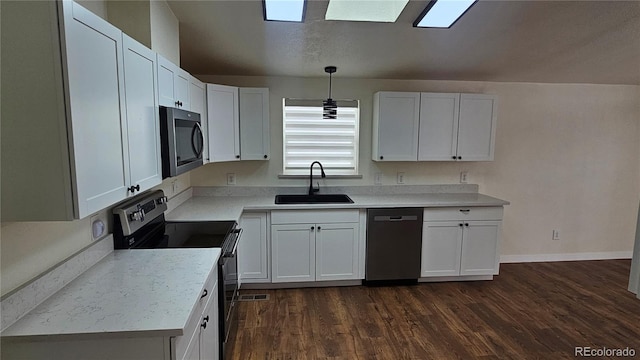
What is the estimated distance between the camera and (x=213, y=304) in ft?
6.07

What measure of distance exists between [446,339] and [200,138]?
239 cm

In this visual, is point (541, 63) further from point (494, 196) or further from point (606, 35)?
point (494, 196)

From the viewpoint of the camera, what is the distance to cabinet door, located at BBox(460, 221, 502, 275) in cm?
350

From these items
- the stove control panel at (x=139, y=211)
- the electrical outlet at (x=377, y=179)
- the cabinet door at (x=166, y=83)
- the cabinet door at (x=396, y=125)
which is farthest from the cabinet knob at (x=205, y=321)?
the electrical outlet at (x=377, y=179)

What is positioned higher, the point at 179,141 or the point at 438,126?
the point at 438,126

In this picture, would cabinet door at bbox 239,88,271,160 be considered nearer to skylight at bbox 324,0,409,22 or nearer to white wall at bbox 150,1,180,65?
white wall at bbox 150,1,180,65

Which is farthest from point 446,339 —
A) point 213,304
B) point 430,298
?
point 213,304

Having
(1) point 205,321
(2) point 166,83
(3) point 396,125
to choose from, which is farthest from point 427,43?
(1) point 205,321

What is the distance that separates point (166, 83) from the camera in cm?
199

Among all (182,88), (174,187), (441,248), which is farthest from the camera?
(441,248)

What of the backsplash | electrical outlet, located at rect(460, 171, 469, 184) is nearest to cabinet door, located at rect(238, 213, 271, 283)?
the backsplash

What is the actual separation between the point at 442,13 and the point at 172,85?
1.92 metres

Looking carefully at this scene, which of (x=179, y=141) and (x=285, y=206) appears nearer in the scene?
(x=179, y=141)

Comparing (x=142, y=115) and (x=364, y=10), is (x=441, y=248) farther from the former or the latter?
(x=142, y=115)
